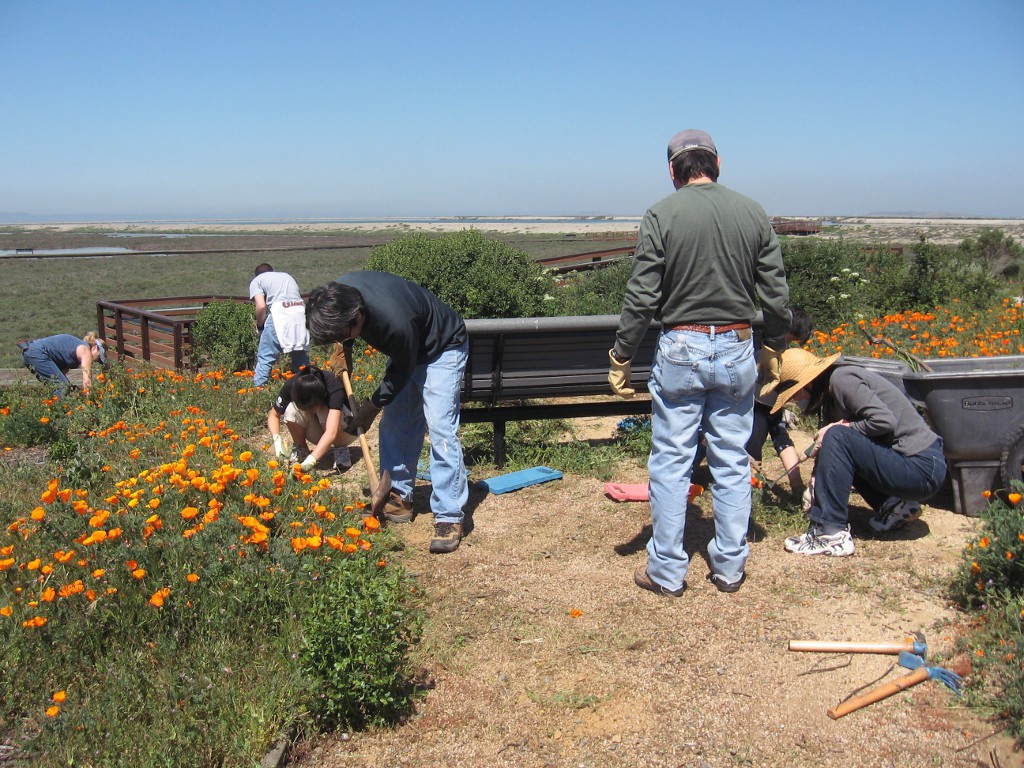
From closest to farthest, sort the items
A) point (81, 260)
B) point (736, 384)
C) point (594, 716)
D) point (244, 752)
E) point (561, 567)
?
point (244, 752) < point (594, 716) < point (736, 384) < point (561, 567) < point (81, 260)

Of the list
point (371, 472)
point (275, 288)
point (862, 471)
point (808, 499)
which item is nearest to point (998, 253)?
point (275, 288)

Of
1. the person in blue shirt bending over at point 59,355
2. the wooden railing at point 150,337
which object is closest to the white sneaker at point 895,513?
the person in blue shirt bending over at point 59,355

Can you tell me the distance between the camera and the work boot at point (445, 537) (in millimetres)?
4414

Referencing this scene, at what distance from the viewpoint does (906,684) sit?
3.06 m

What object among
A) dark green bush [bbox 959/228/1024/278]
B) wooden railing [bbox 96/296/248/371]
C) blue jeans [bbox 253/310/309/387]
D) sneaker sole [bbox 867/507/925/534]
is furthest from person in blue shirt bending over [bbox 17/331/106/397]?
dark green bush [bbox 959/228/1024/278]

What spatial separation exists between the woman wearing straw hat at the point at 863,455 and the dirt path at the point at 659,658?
6.1 inches

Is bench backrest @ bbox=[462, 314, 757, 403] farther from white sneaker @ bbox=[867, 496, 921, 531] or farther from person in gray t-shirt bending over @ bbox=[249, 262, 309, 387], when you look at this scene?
person in gray t-shirt bending over @ bbox=[249, 262, 309, 387]

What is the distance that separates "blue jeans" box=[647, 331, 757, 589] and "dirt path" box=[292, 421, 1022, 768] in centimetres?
23

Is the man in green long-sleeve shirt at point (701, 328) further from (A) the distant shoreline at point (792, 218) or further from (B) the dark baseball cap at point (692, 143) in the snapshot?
(A) the distant shoreline at point (792, 218)

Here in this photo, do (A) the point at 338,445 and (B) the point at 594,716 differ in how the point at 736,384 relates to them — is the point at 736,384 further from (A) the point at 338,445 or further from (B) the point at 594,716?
(A) the point at 338,445

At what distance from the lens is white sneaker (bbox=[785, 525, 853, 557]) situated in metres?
4.12

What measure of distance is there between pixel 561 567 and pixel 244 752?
190cm

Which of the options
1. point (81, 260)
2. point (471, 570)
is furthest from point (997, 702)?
point (81, 260)

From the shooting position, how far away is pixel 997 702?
9.37ft
